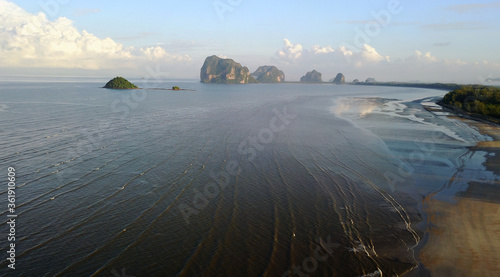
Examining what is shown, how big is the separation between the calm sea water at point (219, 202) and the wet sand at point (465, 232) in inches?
23.0

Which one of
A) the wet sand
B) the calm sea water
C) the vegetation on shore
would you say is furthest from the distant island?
the wet sand

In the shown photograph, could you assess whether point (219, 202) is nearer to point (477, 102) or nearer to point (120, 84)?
point (477, 102)

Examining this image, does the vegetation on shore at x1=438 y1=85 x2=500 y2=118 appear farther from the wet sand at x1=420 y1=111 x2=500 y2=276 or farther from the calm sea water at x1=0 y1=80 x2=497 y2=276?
the wet sand at x1=420 y1=111 x2=500 y2=276

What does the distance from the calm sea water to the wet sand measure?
58 cm

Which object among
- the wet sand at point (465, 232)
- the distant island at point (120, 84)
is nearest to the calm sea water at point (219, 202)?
the wet sand at point (465, 232)

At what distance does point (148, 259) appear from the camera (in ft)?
36.3

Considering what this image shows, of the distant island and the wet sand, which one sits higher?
the distant island

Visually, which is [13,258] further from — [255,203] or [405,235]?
[405,235]

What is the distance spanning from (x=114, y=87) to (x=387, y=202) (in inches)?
5717

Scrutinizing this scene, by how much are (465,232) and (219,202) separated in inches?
472

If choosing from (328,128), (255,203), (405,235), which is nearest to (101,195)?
(255,203)

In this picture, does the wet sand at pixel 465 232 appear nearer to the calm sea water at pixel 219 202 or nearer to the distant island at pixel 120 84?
the calm sea water at pixel 219 202

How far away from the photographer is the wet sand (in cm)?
1102

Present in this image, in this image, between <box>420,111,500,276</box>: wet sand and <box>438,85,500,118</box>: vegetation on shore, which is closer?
<box>420,111,500,276</box>: wet sand
